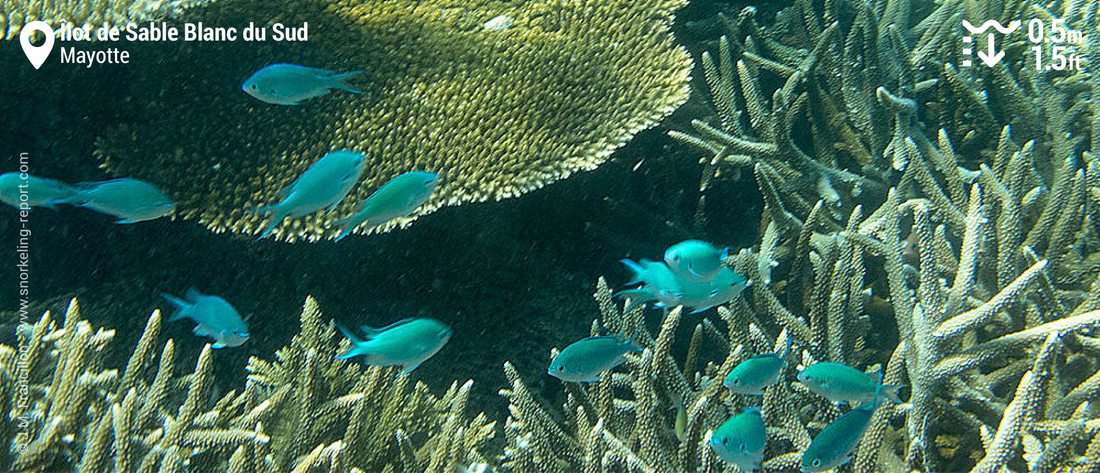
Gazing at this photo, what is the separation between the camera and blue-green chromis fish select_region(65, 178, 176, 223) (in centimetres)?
245

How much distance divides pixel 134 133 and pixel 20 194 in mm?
852

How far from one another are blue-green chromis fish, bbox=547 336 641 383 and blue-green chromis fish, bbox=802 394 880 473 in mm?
738

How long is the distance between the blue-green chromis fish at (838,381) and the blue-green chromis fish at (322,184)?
1.80 meters

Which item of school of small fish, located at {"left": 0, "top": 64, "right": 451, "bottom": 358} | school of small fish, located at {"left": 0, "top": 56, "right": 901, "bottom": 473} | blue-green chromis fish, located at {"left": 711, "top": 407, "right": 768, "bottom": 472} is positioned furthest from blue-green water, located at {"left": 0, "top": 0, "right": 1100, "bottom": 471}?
blue-green chromis fish, located at {"left": 711, "top": 407, "right": 768, "bottom": 472}

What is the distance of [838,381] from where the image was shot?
2322 millimetres

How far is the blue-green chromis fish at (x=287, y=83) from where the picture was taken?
8.29 ft

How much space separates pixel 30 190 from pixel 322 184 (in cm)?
144

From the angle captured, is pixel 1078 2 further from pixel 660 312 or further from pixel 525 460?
pixel 525 460

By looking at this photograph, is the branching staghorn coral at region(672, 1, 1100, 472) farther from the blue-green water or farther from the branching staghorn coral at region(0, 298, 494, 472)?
the branching staghorn coral at region(0, 298, 494, 472)

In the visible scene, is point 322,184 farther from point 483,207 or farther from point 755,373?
point 755,373

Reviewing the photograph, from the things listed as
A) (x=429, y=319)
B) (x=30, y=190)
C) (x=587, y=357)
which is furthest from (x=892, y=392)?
(x=30, y=190)

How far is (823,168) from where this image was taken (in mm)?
3729

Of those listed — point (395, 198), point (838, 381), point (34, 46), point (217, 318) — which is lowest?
point (838, 381)

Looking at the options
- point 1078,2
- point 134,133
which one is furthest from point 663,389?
point 1078,2
